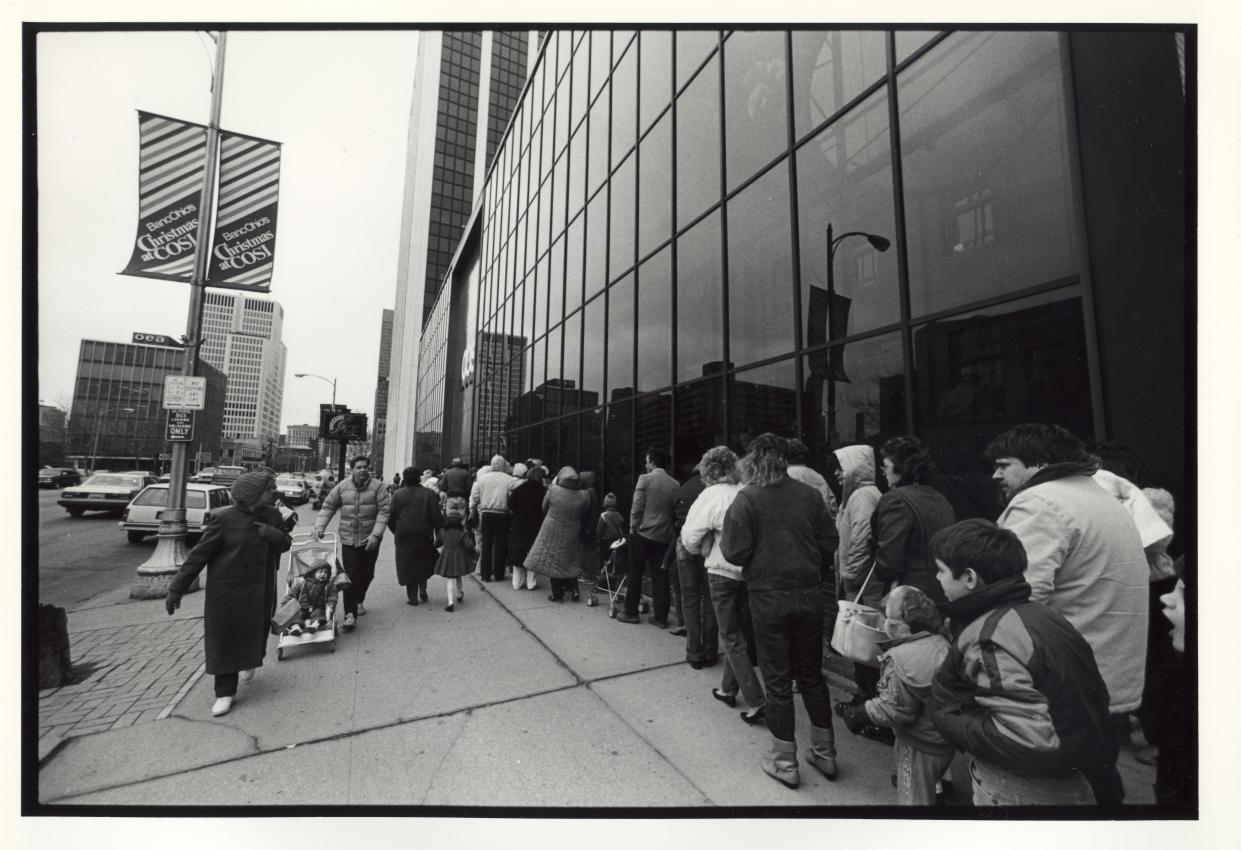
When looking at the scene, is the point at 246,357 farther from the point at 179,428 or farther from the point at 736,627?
the point at 736,627

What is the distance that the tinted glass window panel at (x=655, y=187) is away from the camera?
25.6 feet

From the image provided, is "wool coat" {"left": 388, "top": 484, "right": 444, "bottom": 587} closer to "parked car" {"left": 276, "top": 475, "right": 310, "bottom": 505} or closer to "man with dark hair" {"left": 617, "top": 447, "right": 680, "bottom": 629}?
"man with dark hair" {"left": 617, "top": 447, "right": 680, "bottom": 629}

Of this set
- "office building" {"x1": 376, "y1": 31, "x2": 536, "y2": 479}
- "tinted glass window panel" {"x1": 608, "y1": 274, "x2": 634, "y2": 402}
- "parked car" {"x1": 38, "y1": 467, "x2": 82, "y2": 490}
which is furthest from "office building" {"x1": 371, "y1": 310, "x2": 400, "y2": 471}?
"tinted glass window panel" {"x1": 608, "y1": 274, "x2": 634, "y2": 402}

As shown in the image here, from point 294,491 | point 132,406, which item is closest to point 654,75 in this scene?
point 132,406

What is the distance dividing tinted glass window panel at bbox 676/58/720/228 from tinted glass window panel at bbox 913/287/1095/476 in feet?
12.9

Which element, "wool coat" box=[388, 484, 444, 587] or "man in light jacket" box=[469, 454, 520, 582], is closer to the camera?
"wool coat" box=[388, 484, 444, 587]

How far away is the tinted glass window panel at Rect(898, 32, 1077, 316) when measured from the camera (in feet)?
10.7

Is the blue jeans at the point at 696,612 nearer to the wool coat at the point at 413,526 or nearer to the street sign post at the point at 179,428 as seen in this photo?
the wool coat at the point at 413,526

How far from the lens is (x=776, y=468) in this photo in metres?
2.92

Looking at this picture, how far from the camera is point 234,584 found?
366 cm

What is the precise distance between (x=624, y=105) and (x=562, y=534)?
7.57 metres

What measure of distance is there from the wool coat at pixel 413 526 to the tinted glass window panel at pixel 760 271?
391cm

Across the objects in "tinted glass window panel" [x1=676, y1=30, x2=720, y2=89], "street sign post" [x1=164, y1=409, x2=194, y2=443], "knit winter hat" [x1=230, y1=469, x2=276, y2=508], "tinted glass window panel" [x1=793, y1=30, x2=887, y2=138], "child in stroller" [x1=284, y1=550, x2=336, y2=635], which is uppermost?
"tinted glass window panel" [x1=676, y1=30, x2=720, y2=89]

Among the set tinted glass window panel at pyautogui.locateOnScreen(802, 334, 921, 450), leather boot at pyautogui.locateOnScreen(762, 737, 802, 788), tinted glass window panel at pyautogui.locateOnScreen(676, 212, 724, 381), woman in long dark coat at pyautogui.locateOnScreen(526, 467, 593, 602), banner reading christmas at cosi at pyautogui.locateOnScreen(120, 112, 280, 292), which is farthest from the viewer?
tinted glass window panel at pyautogui.locateOnScreen(676, 212, 724, 381)
